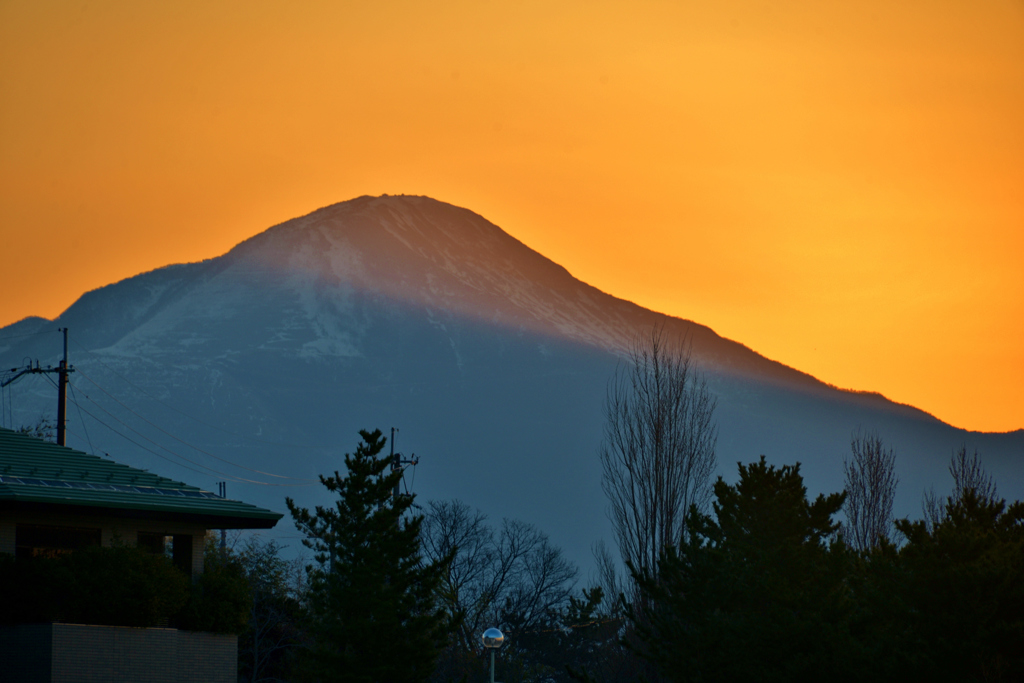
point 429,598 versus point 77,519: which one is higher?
point 77,519

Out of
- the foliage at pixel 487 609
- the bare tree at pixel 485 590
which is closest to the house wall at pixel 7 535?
the foliage at pixel 487 609

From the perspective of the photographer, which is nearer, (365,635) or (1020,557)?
(1020,557)

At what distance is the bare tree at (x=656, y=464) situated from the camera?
3869 cm

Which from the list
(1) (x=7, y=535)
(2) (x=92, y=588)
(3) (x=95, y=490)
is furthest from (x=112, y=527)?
(1) (x=7, y=535)

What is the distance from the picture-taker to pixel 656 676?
34156mm

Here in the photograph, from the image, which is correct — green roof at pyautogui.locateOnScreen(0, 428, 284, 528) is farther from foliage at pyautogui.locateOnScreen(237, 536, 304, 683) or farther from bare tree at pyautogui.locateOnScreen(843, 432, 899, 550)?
bare tree at pyautogui.locateOnScreen(843, 432, 899, 550)

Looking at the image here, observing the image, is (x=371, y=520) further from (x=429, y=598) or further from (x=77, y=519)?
(x=77, y=519)

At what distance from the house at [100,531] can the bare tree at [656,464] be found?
584 inches

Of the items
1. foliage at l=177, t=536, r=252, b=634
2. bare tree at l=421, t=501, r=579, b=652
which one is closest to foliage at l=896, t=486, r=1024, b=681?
foliage at l=177, t=536, r=252, b=634

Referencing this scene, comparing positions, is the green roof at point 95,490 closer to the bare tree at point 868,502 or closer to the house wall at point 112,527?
the house wall at point 112,527

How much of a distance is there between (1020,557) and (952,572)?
2.03m

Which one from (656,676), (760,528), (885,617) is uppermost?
(760,528)

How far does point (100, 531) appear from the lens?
83.0ft

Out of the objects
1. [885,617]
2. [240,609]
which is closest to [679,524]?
[885,617]
